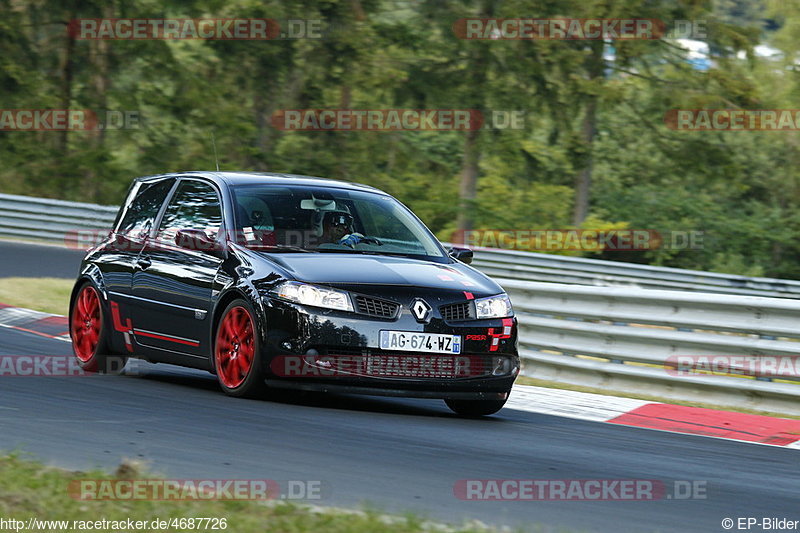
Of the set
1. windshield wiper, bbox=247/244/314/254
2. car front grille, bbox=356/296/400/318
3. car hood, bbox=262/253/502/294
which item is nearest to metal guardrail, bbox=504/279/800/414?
car hood, bbox=262/253/502/294

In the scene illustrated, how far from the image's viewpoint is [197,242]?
9.02 m

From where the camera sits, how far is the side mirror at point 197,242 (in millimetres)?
8812

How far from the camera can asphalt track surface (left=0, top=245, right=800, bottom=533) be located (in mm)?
5430

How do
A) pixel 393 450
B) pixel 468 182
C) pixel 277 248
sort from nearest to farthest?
pixel 393 450
pixel 277 248
pixel 468 182

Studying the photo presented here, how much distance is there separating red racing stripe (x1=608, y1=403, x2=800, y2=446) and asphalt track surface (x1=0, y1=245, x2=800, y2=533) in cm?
36

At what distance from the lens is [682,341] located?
403 inches

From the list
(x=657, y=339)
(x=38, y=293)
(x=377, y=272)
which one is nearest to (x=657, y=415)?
(x=657, y=339)

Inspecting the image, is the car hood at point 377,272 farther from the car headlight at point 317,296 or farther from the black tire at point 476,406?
the black tire at point 476,406

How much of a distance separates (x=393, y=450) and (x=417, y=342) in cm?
147

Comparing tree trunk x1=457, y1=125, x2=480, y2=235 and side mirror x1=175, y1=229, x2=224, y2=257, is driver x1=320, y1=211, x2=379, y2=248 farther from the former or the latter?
tree trunk x1=457, y1=125, x2=480, y2=235

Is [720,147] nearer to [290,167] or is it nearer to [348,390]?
[290,167]

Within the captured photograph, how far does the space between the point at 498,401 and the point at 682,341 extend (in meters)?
2.25

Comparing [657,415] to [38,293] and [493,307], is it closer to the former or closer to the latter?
[493,307]

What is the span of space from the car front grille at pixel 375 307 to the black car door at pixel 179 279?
1.23 meters
